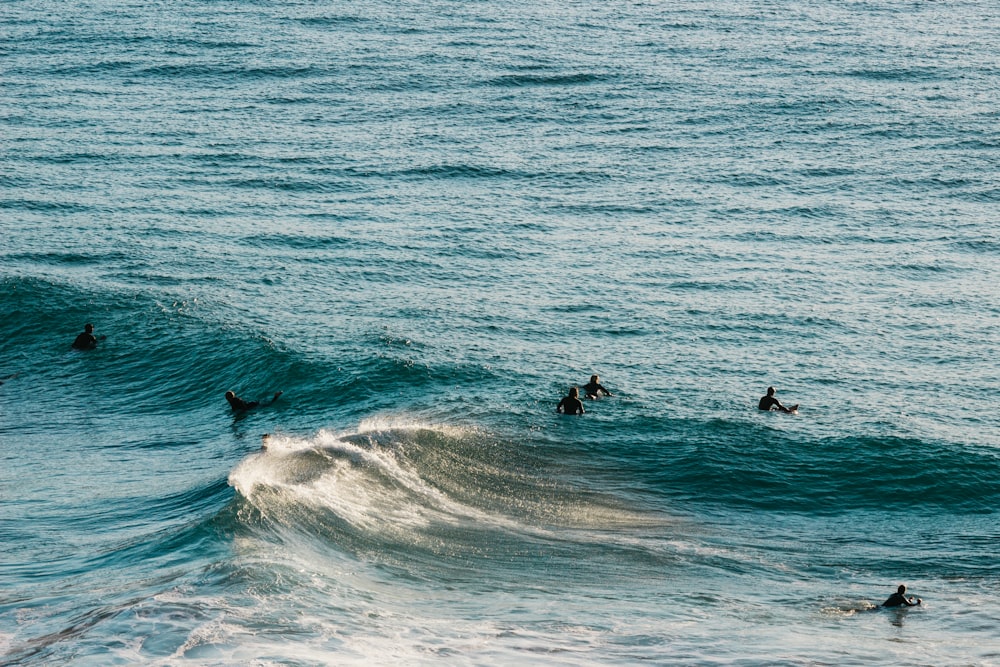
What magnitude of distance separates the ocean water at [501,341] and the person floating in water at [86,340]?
287 millimetres

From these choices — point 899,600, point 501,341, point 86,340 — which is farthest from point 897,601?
point 86,340

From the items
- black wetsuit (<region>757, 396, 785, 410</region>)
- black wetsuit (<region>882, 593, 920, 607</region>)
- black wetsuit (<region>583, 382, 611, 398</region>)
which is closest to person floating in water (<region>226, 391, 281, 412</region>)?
black wetsuit (<region>583, 382, 611, 398</region>)

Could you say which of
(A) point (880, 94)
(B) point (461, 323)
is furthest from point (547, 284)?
(A) point (880, 94)

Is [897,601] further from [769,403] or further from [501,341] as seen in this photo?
[501,341]

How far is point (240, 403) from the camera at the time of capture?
36.9 m

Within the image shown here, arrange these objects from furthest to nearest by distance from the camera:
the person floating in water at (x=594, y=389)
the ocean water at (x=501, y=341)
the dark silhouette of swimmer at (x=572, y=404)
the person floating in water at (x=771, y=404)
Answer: the person floating in water at (x=594, y=389) → the person floating in water at (x=771, y=404) → the dark silhouette of swimmer at (x=572, y=404) → the ocean water at (x=501, y=341)

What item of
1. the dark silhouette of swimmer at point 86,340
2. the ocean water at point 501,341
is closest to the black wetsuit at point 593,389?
the ocean water at point 501,341

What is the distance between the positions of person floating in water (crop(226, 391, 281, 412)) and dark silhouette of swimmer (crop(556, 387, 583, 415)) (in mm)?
8525

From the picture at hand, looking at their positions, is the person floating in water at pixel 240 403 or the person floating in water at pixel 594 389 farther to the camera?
the person floating in water at pixel 594 389

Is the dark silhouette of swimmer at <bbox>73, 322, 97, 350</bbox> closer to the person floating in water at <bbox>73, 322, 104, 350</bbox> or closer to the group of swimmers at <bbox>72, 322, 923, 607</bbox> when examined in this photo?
the person floating in water at <bbox>73, 322, 104, 350</bbox>

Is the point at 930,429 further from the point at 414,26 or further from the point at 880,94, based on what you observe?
the point at 414,26

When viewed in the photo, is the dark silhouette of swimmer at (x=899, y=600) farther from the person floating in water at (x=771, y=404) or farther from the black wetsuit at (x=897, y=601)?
the person floating in water at (x=771, y=404)

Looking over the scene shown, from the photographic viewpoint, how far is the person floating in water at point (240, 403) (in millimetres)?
36656

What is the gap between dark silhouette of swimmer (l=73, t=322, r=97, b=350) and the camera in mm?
41906
